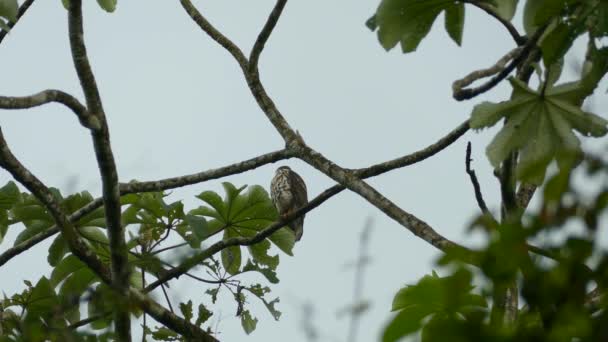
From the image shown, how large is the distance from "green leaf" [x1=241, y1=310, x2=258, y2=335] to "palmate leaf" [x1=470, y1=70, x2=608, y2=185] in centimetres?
266

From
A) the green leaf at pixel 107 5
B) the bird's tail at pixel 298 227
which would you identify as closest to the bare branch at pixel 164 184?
the green leaf at pixel 107 5

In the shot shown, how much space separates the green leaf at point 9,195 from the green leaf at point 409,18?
9.35ft

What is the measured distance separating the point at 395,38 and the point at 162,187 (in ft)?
6.45

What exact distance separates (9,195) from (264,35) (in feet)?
6.55

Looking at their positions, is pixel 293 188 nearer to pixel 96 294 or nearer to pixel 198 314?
pixel 198 314

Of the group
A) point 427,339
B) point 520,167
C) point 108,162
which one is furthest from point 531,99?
point 427,339

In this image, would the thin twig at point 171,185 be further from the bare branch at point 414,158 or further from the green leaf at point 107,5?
the green leaf at point 107,5

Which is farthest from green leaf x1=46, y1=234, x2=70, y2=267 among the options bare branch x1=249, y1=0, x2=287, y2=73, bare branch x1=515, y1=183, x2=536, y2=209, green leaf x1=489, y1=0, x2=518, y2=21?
green leaf x1=489, y1=0, x2=518, y2=21

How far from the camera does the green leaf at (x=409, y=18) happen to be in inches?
157

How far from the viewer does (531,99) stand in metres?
3.99

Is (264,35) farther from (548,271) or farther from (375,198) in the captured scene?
(548,271)

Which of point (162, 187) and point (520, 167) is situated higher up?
point (162, 187)

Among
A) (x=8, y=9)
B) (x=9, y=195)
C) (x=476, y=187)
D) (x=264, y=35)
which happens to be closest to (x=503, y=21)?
(x=476, y=187)

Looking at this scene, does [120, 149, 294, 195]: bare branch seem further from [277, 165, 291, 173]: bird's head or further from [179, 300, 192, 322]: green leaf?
[277, 165, 291, 173]: bird's head
